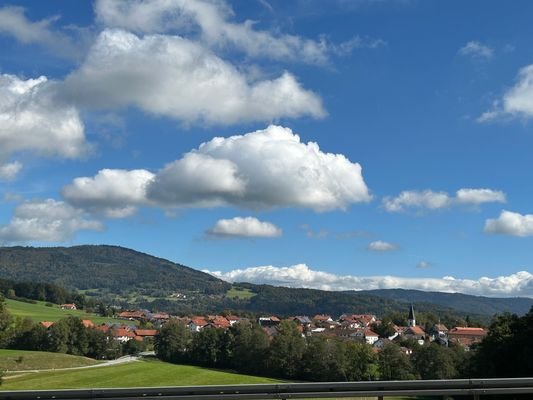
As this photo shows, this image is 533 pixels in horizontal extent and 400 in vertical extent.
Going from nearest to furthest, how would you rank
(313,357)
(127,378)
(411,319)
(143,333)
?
(127,378) < (313,357) < (143,333) < (411,319)

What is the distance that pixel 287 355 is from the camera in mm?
86688

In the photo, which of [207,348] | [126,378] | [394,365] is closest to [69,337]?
[207,348]

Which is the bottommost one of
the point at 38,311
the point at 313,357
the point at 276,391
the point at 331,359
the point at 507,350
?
the point at 331,359

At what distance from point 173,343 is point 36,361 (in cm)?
2796

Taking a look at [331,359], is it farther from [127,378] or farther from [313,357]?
[127,378]

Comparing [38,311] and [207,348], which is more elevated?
[38,311]

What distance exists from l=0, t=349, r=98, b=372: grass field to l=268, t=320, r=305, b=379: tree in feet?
100

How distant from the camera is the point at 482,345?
48438mm

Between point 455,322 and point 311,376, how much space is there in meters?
127

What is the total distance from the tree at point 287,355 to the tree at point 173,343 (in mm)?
23150

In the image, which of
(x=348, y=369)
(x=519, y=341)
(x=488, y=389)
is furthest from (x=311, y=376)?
(x=488, y=389)

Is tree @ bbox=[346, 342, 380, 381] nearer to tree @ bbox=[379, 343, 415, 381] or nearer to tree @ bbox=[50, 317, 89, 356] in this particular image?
tree @ bbox=[379, 343, 415, 381]

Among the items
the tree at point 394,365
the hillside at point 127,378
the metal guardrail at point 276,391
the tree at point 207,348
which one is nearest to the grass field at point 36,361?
the hillside at point 127,378

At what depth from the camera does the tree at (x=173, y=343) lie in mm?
106938
